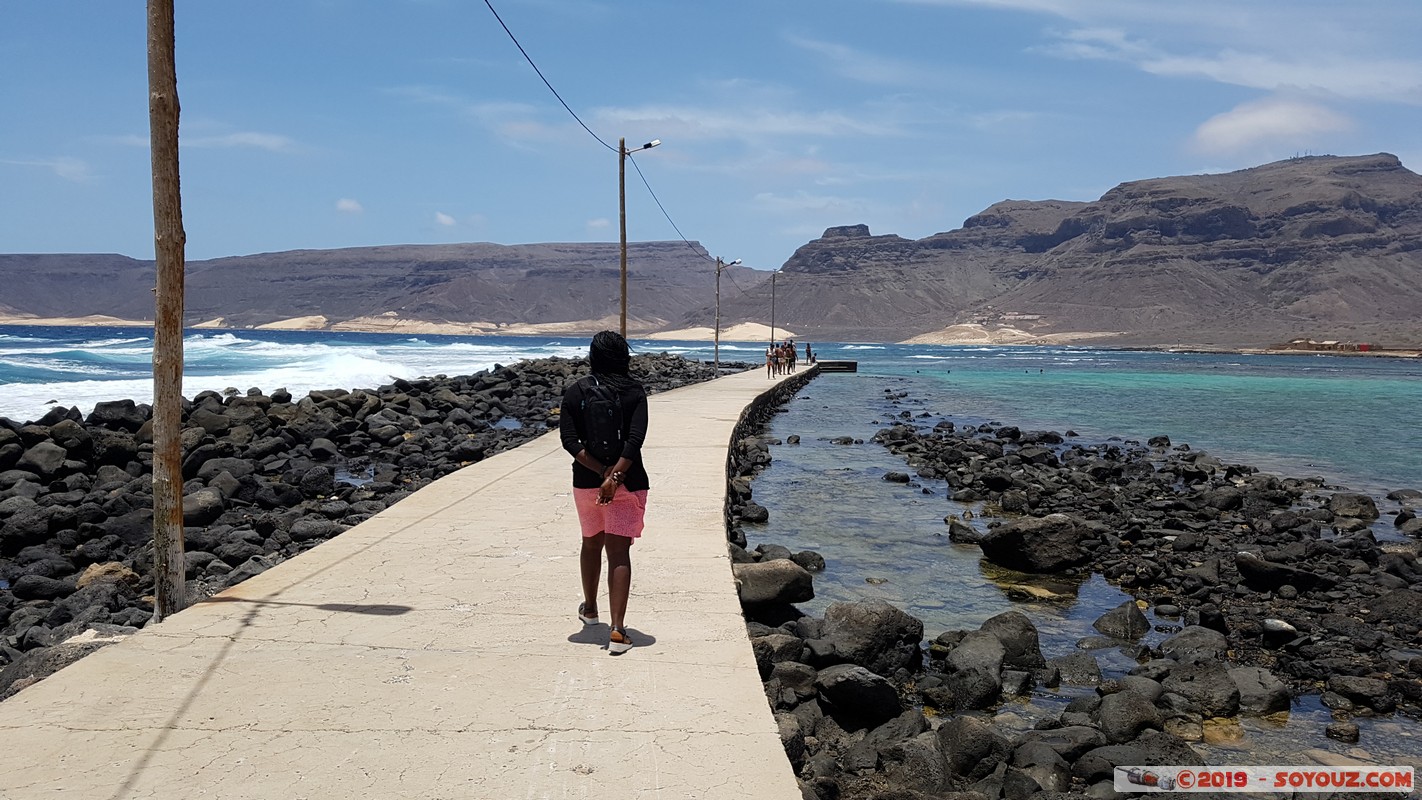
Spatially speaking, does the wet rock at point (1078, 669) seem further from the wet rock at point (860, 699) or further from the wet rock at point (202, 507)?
the wet rock at point (202, 507)

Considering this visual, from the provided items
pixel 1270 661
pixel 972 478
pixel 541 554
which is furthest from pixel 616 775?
pixel 972 478

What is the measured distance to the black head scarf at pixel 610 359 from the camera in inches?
214

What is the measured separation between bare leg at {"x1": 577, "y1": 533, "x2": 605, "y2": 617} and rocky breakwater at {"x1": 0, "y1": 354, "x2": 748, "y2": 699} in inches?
112

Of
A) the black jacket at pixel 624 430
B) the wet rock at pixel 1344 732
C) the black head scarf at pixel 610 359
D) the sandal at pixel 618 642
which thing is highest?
the black head scarf at pixel 610 359

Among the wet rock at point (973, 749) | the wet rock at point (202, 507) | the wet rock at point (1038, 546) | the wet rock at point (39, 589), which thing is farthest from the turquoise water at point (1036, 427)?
the wet rock at point (39, 589)

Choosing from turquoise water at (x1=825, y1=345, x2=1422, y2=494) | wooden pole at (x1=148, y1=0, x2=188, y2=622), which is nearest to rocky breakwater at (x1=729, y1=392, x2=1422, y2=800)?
wooden pole at (x1=148, y1=0, x2=188, y2=622)

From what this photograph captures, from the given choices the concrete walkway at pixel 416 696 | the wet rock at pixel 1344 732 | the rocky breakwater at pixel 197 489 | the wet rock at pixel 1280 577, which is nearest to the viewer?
the concrete walkway at pixel 416 696

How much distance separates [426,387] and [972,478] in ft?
54.6

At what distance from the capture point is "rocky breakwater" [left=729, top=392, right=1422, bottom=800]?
5.75 metres

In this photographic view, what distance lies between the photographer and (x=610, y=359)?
5.45m

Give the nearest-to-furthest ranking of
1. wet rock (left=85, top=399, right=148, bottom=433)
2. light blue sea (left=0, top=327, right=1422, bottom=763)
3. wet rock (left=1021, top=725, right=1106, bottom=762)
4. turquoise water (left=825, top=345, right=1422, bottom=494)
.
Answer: wet rock (left=1021, top=725, right=1106, bottom=762) → light blue sea (left=0, top=327, right=1422, bottom=763) → wet rock (left=85, top=399, right=148, bottom=433) → turquoise water (left=825, top=345, right=1422, bottom=494)

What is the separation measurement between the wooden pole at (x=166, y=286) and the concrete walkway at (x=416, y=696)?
383 millimetres

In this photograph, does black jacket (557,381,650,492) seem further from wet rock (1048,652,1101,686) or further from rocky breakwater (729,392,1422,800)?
wet rock (1048,652,1101,686)

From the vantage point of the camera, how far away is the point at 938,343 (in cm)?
18538
